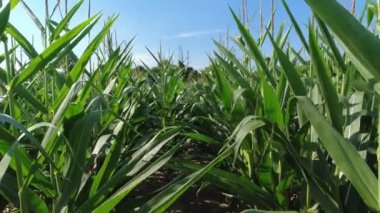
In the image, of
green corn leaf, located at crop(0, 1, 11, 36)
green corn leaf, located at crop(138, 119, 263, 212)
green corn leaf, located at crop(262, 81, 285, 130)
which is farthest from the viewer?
green corn leaf, located at crop(262, 81, 285, 130)

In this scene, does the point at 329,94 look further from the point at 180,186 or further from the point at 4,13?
the point at 4,13

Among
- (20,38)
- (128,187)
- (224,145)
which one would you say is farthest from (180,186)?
(20,38)

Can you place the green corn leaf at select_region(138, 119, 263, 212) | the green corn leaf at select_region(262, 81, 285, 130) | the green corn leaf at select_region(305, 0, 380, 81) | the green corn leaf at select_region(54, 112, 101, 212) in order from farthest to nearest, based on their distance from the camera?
the green corn leaf at select_region(262, 81, 285, 130) < the green corn leaf at select_region(54, 112, 101, 212) < the green corn leaf at select_region(138, 119, 263, 212) < the green corn leaf at select_region(305, 0, 380, 81)

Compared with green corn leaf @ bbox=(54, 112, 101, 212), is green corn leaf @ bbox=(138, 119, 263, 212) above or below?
below

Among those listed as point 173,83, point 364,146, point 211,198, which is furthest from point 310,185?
point 173,83

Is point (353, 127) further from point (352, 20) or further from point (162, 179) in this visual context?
point (162, 179)

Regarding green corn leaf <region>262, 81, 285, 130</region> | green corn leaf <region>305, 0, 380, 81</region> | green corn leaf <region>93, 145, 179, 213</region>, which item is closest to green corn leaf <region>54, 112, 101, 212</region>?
green corn leaf <region>93, 145, 179, 213</region>

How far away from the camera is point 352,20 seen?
383 mm

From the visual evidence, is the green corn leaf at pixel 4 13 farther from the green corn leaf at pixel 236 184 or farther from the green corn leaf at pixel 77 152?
the green corn leaf at pixel 236 184

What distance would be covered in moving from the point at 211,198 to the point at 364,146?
0.99 meters

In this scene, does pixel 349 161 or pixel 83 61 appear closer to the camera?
pixel 349 161

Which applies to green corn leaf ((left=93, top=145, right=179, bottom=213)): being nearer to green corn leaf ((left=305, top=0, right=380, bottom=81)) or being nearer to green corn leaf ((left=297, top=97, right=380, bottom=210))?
green corn leaf ((left=297, top=97, right=380, bottom=210))

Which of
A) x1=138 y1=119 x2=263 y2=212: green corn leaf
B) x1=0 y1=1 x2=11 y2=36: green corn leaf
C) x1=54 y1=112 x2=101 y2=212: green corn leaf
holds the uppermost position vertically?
x1=0 y1=1 x2=11 y2=36: green corn leaf

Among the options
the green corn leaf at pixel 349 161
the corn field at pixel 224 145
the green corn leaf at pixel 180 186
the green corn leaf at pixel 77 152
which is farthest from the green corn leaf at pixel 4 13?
the green corn leaf at pixel 349 161
